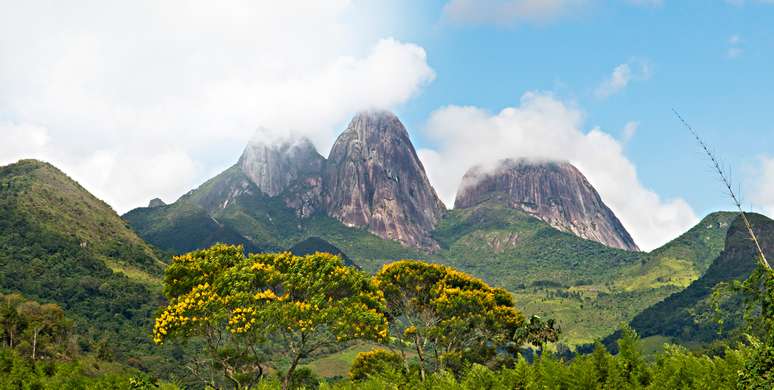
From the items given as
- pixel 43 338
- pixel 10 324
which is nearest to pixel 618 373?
pixel 10 324

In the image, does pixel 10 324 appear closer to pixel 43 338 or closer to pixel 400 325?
pixel 43 338

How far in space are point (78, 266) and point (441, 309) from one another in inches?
6114

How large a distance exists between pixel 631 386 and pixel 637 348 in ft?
8.46

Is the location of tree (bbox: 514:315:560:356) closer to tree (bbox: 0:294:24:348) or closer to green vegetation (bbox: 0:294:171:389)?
green vegetation (bbox: 0:294:171:389)

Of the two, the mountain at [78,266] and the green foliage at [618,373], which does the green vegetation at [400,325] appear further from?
the mountain at [78,266]

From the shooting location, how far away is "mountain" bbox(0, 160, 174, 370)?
143750 millimetres

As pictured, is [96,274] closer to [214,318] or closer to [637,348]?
[214,318]


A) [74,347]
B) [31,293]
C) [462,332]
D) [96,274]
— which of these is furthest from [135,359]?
[462,332]

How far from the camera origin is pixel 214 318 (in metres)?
28.1

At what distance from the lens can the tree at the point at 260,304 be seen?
2833cm

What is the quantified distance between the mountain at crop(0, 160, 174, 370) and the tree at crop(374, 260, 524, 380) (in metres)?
92.8

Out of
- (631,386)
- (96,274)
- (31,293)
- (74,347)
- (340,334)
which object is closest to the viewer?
(631,386)

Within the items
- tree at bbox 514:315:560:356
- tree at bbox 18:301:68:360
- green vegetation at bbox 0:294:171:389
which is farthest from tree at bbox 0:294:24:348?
tree at bbox 514:315:560:356

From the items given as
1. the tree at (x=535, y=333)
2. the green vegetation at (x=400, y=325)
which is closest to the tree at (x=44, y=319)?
the green vegetation at (x=400, y=325)
